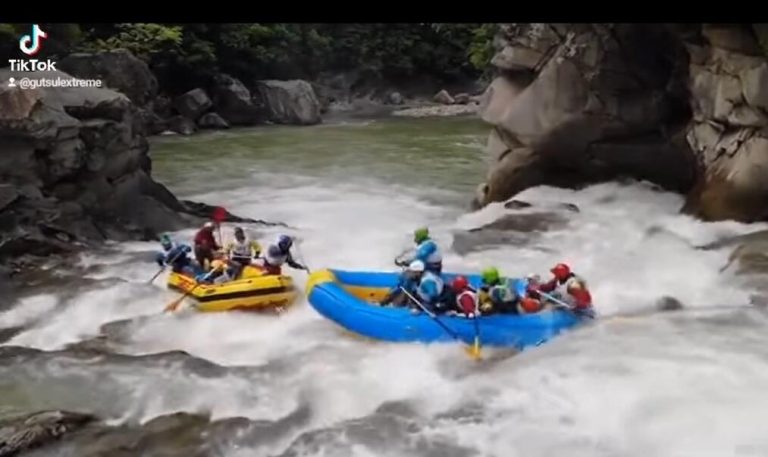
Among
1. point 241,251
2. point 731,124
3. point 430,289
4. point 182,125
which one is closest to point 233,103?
point 182,125

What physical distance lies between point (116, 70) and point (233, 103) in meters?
6.12

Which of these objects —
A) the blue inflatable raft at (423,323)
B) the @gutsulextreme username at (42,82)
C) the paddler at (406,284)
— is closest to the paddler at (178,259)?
the blue inflatable raft at (423,323)

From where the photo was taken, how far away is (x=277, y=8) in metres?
2.42

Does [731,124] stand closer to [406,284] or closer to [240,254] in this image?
[406,284]

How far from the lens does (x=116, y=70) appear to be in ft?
70.3

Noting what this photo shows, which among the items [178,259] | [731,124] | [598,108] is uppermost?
[731,124]

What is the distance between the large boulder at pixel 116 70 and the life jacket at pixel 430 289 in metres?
14.6

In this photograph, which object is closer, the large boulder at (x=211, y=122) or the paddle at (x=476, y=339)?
the paddle at (x=476, y=339)

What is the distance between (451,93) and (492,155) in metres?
20.8

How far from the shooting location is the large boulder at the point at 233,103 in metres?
27.2

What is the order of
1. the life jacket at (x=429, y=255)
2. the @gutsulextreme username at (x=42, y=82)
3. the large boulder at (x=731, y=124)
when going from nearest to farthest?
1. the life jacket at (x=429, y=255)
2. the large boulder at (x=731, y=124)
3. the @gutsulextreme username at (x=42, y=82)

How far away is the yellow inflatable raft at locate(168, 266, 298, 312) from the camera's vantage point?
29.2ft

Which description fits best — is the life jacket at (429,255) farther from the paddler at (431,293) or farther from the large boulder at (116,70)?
A: the large boulder at (116,70)

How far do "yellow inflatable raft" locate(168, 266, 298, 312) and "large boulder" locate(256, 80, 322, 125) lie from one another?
1888 cm
